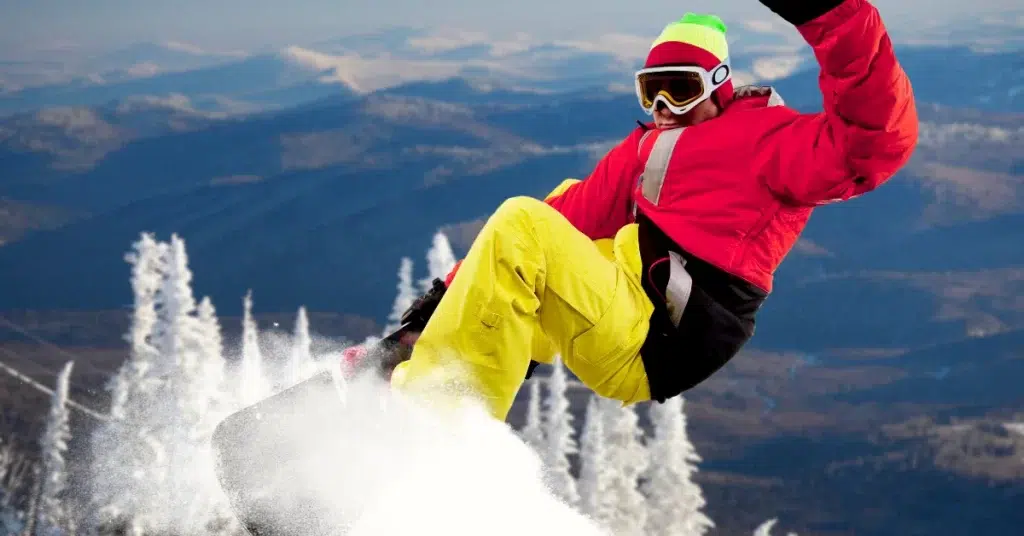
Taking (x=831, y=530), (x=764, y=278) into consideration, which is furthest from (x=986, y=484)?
(x=764, y=278)

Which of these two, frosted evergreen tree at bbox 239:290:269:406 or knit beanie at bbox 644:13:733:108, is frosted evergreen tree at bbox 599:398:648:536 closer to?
frosted evergreen tree at bbox 239:290:269:406

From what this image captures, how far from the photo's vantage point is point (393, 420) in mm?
6176

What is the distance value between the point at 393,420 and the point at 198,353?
35.4 m

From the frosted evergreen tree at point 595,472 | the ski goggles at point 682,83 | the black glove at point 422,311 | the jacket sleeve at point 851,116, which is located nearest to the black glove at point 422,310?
the black glove at point 422,311

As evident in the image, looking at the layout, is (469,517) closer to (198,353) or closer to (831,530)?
(198,353)

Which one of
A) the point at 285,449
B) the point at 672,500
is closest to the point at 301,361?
the point at 285,449

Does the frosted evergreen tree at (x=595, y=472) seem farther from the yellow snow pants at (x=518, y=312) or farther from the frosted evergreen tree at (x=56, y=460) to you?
the yellow snow pants at (x=518, y=312)

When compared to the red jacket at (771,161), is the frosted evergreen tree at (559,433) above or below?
below

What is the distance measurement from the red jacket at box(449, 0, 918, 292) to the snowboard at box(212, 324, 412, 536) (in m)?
1.13

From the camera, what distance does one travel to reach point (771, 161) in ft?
18.4

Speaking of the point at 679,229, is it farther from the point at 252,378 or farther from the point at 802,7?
the point at 252,378

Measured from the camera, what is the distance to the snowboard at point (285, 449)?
20.8 ft

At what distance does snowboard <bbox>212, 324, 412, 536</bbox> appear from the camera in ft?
20.8

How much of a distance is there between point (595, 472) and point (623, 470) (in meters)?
2.22
